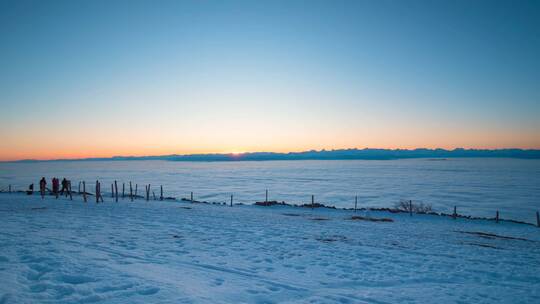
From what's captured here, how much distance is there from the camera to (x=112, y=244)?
10789mm

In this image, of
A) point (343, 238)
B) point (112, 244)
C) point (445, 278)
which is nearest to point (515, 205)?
point (343, 238)

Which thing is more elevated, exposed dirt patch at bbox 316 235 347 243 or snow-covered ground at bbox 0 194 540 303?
snow-covered ground at bbox 0 194 540 303

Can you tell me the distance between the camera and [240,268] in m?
8.81

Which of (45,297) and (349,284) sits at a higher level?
(45,297)

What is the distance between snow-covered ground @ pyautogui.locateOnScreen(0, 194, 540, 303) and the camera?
6.46 meters

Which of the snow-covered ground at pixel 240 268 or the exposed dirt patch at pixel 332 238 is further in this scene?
the exposed dirt patch at pixel 332 238

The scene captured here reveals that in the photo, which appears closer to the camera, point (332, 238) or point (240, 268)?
point (240, 268)

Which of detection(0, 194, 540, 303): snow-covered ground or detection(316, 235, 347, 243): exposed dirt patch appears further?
detection(316, 235, 347, 243): exposed dirt patch

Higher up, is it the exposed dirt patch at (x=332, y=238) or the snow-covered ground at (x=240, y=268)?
the snow-covered ground at (x=240, y=268)

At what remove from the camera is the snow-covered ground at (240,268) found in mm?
6457

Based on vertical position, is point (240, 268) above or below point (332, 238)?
above

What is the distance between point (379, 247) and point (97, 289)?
10.8 meters

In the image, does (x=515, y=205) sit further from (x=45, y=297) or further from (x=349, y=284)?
(x=45, y=297)

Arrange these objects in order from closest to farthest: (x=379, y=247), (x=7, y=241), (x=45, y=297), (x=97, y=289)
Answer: (x=45, y=297) < (x=97, y=289) < (x=7, y=241) < (x=379, y=247)
